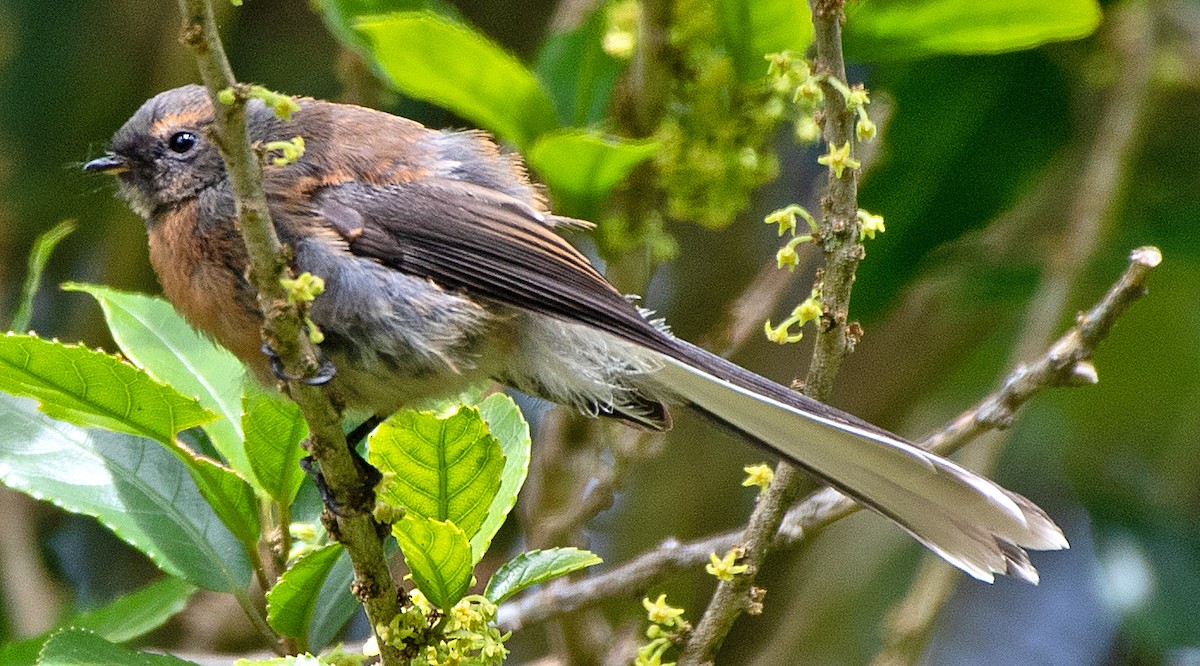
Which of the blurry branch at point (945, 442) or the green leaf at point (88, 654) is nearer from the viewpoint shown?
the blurry branch at point (945, 442)

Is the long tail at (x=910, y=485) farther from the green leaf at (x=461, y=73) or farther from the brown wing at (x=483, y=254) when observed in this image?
the green leaf at (x=461, y=73)

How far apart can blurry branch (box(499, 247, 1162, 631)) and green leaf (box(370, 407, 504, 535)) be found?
1.71 feet

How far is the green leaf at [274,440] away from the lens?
259 cm

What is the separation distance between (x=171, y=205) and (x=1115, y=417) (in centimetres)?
344

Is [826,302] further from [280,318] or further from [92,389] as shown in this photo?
[92,389]

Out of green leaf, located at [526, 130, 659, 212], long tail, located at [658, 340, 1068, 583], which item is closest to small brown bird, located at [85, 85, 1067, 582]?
long tail, located at [658, 340, 1068, 583]

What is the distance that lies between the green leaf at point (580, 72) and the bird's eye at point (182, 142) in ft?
3.51

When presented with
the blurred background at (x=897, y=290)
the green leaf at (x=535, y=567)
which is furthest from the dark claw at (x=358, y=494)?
the blurred background at (x=897, y=290)

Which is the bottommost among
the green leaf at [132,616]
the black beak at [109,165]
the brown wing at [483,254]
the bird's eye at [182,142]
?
the green leaf at [132,616]

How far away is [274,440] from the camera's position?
261 centimetres

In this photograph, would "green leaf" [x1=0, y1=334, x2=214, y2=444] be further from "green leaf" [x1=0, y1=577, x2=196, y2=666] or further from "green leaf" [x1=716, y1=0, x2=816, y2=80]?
"green leaf" [x1=716, y1=0, x2=816, y2=80]

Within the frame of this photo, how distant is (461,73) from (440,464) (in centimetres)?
137

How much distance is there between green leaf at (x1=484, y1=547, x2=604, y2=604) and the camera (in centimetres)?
230

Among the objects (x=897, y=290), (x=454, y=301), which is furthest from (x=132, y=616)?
(x=897, y=290)
